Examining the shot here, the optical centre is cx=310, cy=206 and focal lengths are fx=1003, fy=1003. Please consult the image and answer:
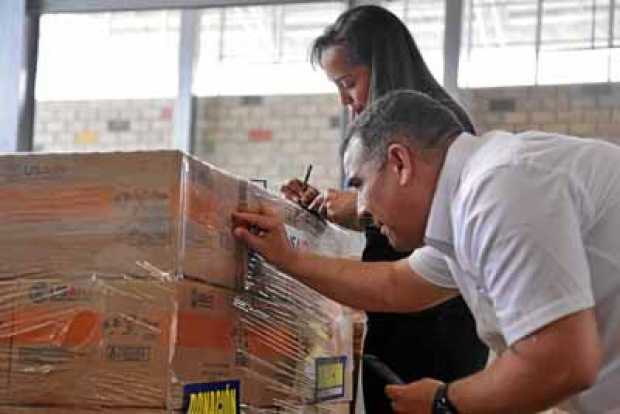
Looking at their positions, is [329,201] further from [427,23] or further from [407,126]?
[427,23]

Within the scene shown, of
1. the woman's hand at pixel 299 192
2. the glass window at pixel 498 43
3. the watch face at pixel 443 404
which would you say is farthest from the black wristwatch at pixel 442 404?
the glass window at pixel 498 43

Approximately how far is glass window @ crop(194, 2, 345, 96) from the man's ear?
259 cm

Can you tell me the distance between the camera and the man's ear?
5.12ft

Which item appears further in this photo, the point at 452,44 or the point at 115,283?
the point at 452,44

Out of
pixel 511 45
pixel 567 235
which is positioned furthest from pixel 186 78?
pixel 567 235

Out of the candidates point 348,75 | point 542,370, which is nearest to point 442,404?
point 542,370

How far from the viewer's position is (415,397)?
61.9 inches

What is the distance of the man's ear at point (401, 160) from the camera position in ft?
5.12

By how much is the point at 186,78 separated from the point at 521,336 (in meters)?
3.06

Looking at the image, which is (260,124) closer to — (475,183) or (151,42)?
(151,42)

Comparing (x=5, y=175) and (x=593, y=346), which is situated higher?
(x=5, y=175)

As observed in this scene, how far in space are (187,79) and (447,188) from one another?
9.39 feet

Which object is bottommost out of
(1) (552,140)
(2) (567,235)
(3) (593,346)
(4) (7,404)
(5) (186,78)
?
(4) (7,404)

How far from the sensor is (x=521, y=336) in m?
1.38
